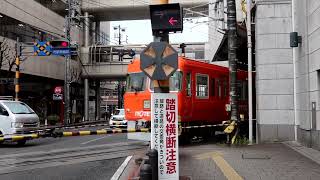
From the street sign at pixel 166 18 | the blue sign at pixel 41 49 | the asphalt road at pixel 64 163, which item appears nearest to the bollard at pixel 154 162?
the asphalt road at pixel 64 163

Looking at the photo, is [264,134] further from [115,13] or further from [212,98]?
[115,13]

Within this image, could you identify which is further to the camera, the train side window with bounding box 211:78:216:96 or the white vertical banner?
the train side window with bounding box 211:78:216:96

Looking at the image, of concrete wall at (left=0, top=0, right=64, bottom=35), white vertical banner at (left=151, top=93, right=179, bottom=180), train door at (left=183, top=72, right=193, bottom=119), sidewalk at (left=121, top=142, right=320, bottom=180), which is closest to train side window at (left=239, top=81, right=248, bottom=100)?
train door at (left=183, top=72, right=193, bottom=119)

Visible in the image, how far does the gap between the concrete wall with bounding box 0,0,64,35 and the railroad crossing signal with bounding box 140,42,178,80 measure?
3057 centimetres

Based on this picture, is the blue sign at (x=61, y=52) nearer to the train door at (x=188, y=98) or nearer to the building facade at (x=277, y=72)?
the train door at (x=188, y=98)

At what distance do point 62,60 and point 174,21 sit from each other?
44.6 m

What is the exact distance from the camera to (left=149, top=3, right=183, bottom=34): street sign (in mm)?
8492

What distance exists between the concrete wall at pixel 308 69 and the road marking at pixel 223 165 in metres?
3.12

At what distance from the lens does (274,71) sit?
683 inches

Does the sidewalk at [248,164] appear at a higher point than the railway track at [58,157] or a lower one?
higher

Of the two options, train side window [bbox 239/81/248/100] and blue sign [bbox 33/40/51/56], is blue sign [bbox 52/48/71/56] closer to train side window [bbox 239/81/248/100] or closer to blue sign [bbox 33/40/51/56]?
blue sign [bbox 33/40/51/56]

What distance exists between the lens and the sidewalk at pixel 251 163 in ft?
33.1

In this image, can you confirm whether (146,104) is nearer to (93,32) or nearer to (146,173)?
(146,173)

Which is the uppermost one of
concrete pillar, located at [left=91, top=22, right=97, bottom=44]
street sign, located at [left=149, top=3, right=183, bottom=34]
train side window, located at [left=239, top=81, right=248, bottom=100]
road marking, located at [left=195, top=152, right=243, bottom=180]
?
concrete pillar, located at [left=91, top=22, right=97, bottom=44]
